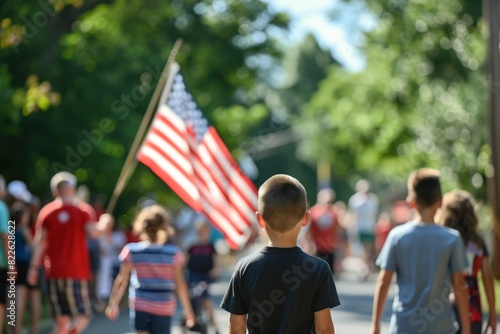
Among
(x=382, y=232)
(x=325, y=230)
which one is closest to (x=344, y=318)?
(x=325, y=230)

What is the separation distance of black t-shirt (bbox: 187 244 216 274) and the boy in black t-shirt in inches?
359

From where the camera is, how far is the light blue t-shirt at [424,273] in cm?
727

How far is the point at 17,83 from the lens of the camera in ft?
71.7

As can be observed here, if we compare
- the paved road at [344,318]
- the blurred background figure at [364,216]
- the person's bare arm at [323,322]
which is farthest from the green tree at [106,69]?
the person's bare arm at [323,322]

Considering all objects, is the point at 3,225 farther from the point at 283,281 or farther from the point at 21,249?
the point at 283,281

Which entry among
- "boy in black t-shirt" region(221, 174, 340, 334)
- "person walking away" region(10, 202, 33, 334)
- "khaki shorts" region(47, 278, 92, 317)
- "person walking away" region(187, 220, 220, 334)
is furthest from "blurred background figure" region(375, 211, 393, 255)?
"boy in black t-shirt" region(221, 174, 340, 334)

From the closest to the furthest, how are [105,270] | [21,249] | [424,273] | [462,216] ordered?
[424,273] < [462,216] < [21,249] < [105,270]

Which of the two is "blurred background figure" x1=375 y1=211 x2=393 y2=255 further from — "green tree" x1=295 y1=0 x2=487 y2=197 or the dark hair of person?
the dark hair of person

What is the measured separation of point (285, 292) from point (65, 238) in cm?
658

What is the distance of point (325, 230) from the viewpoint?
2272 centimetres

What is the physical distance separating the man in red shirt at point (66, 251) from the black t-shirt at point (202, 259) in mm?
2825

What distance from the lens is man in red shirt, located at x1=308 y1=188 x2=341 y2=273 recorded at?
882 inches

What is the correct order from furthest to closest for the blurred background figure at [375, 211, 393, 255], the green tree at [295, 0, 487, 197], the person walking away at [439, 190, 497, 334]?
1. the green tree at [295, 0, 487, 197]
2. the blurred background figure at [375, 211, 393, 255]
3. the person walking away at [439, 190, 497, 334]

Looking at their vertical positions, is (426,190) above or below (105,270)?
above
